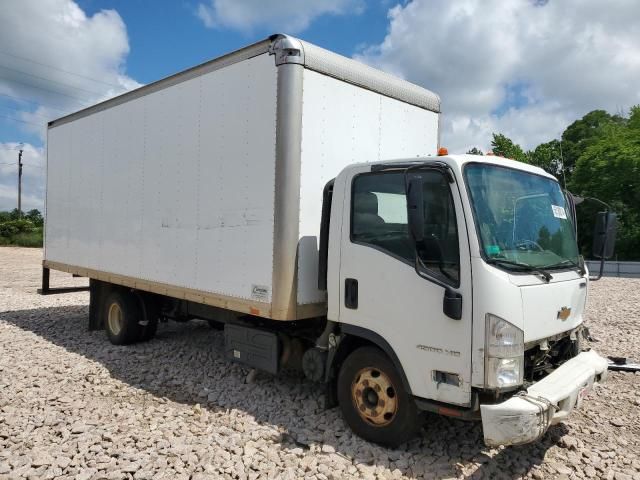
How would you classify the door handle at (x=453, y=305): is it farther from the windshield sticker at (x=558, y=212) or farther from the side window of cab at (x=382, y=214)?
the windshield sticker at (x=558, y=212)

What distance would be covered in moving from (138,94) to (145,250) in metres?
2.09

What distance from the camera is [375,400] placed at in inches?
167

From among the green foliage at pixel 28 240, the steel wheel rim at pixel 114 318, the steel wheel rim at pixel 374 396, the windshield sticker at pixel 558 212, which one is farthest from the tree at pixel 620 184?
the green foliage at pixel 28 240

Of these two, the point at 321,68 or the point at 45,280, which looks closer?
the point at 321,68

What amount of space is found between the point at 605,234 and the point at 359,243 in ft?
7.34

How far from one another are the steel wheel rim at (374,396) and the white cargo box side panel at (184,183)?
114cm

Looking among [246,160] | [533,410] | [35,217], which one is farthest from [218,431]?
[35,217]

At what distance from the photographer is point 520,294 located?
354 centimetres

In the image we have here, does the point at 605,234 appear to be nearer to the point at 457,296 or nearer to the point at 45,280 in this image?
the point at 457,296

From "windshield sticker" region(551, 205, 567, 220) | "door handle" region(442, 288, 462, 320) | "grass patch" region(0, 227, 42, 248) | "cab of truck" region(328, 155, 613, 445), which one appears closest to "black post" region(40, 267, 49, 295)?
"cab of truck" region(328, 155, 613, 445)

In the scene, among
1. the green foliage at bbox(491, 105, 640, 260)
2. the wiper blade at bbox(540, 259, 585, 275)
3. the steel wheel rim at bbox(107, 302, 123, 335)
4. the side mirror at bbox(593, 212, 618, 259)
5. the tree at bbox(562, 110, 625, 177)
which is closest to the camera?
the wiper blade at bbox(540, 259, 585, 275)

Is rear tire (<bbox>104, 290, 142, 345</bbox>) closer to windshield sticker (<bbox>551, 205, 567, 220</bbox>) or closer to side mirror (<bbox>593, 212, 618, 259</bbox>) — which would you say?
windshield sticker (<bbox>551, 205, 567, 220</bbox>)

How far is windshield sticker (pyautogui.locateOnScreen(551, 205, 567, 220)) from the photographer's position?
172 inches

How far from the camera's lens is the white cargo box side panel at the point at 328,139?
4.64 m
